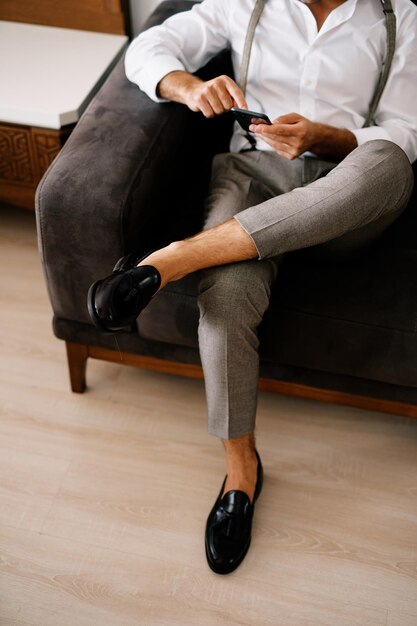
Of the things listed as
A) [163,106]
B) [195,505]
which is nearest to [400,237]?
[163,106]

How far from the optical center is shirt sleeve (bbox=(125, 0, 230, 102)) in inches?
55.0

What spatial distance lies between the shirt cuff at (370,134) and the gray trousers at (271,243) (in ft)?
0.37

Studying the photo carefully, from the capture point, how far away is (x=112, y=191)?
1.23 metres

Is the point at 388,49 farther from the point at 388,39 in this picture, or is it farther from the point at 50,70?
the point at 50,70

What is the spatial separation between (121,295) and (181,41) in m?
0.64

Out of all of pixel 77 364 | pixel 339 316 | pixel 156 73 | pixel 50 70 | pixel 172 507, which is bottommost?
pixel 172 507

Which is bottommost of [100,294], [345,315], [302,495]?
[302,495]

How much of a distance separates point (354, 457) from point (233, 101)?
81cm

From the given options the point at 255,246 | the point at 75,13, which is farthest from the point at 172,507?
the point at 75,13

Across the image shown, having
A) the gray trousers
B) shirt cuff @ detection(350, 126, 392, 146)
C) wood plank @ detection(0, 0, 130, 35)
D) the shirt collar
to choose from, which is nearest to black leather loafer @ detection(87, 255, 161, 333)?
the gray trousers

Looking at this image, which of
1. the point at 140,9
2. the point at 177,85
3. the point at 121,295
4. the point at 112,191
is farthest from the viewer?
the point at 140,9

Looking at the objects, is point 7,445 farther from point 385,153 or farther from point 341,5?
point 341,5

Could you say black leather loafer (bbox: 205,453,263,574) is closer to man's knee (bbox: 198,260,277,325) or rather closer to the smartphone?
man's knee (bbox: 198,260,277,325)

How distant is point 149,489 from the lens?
1.44 metres
